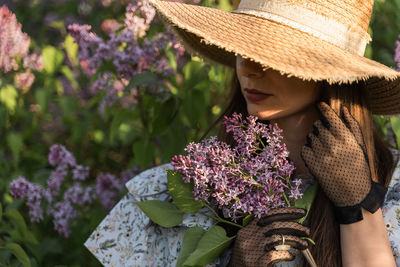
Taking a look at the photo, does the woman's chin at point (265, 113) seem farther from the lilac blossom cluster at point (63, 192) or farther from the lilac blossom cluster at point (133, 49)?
the lilac blossom cluster at point (63, 192)

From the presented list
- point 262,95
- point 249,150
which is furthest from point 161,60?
point 249,150

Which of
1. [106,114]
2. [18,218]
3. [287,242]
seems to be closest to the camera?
[287,242]

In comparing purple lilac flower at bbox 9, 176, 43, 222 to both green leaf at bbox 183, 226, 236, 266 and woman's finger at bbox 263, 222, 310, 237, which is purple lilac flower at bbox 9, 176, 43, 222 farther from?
woman's finger at bbox 263, 222, 310, 237

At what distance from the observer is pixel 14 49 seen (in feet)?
7.87

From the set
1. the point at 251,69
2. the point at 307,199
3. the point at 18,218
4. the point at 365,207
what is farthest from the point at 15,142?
the point at 365,207

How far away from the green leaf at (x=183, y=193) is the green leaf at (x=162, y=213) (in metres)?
0.06

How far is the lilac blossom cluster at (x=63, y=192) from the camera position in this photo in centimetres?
212

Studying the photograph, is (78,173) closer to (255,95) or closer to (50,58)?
(50,58)

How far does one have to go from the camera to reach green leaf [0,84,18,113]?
2.40 metres

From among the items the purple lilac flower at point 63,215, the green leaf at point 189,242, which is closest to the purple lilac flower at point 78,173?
the purple lilac flower at point 63,215

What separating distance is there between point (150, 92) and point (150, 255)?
0.76 metres

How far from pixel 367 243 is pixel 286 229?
0.22 meters

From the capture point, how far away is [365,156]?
128 cm

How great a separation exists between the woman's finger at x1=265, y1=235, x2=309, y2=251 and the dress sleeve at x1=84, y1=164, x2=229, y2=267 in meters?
0.34
